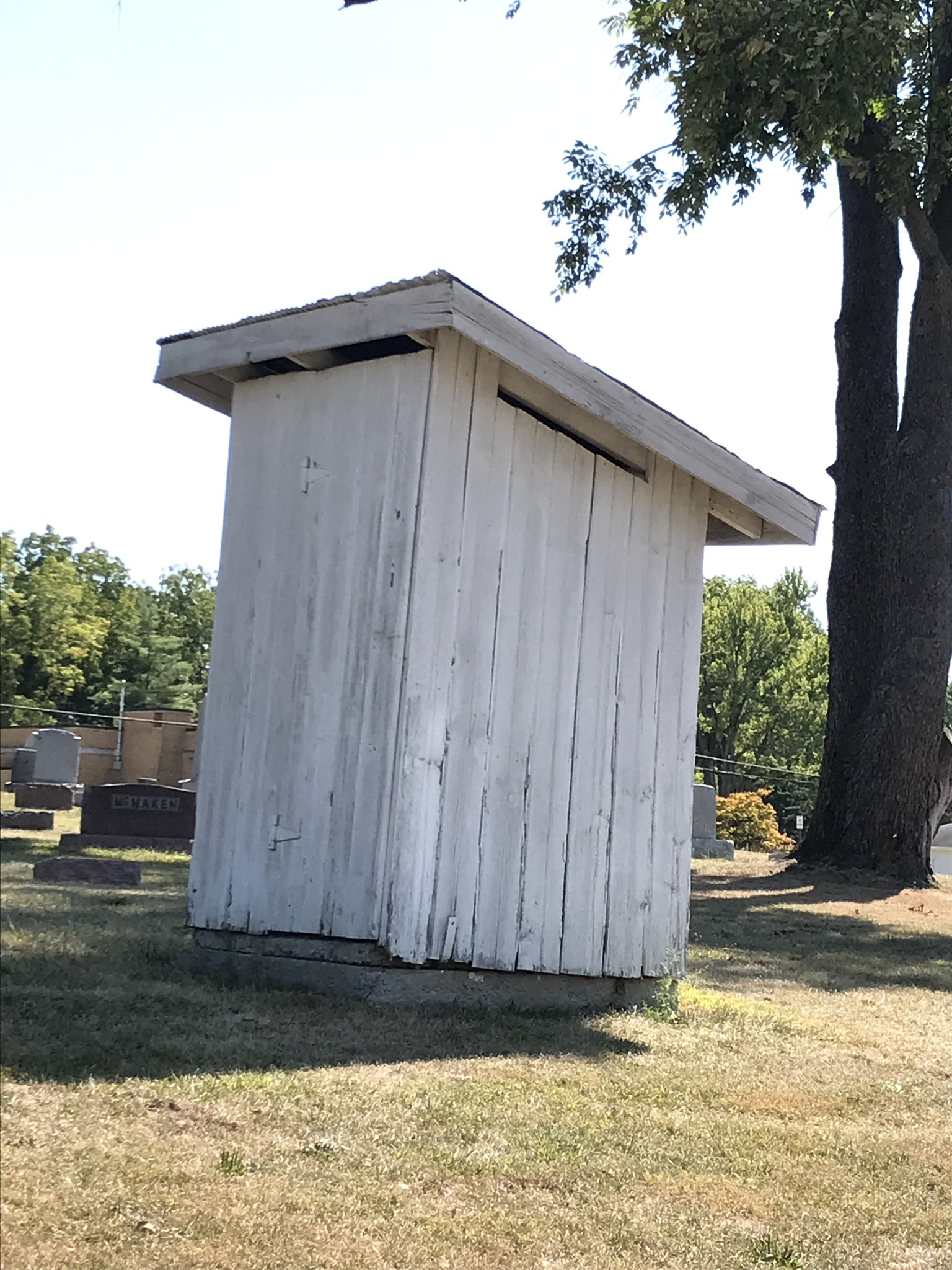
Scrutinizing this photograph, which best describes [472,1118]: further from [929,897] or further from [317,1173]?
[929,897]

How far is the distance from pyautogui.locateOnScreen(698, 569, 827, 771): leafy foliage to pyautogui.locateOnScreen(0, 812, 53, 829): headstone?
4941cm

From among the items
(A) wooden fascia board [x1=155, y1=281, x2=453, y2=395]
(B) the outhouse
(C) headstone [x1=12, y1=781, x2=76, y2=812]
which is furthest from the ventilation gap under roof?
(C) headstone [x1=12, y1=781, x2=76, y2=812]

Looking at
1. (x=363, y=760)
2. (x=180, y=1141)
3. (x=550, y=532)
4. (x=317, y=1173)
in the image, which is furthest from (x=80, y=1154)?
(x=550, y=532)

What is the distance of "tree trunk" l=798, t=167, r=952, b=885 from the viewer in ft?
53.5

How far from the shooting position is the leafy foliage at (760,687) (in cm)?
6462

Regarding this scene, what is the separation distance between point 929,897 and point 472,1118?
11779 millimetres

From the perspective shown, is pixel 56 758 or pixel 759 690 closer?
pixel 56 758

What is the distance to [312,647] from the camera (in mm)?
6410

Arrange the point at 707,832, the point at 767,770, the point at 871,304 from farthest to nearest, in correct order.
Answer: the point at 767,770
the point at 707,832
the point at 871,304

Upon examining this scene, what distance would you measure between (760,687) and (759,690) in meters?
0.14

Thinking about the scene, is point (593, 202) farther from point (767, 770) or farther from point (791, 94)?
point (767, 770)

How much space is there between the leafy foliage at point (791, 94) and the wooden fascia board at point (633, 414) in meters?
9.07

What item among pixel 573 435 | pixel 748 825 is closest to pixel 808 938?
pixel 573 435

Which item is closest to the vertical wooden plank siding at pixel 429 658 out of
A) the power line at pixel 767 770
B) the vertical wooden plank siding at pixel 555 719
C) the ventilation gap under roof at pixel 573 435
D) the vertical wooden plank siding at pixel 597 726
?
the ventilation gap under roof at pixel 573 435
